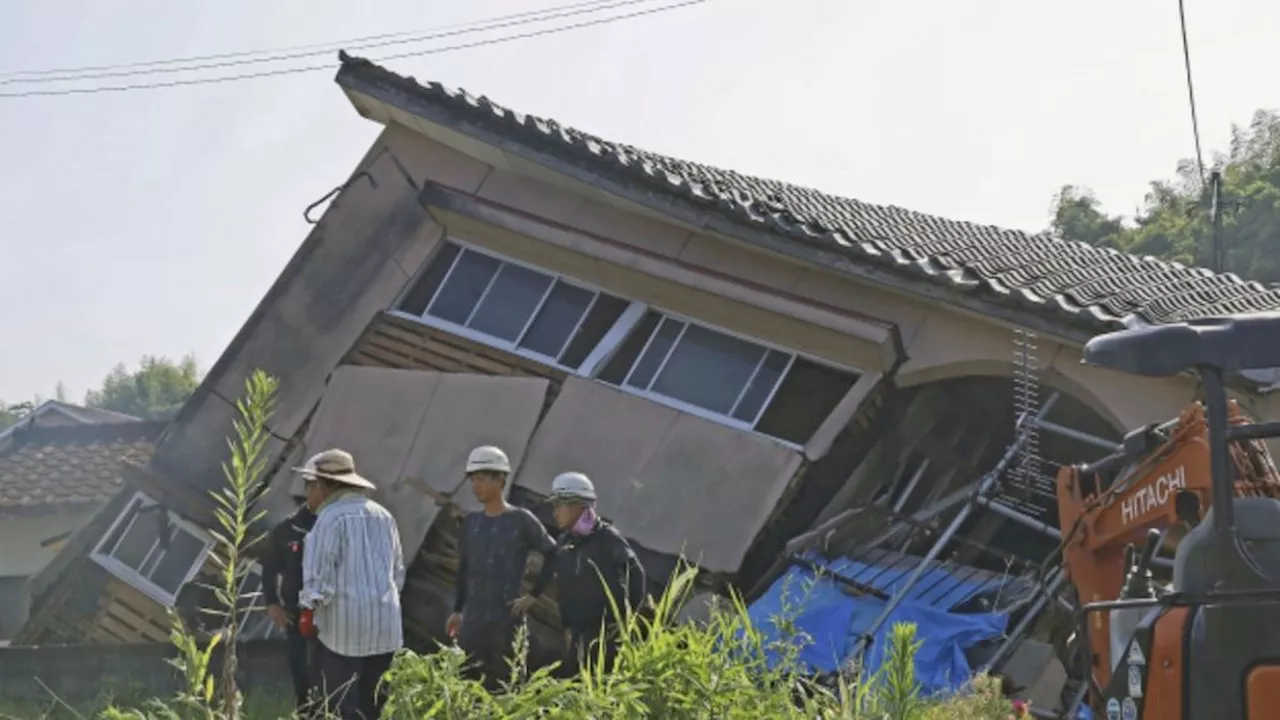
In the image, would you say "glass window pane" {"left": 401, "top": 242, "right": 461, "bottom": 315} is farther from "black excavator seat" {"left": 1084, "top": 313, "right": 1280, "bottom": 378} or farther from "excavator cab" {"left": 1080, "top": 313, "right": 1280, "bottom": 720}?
"black excavator seat" {"left": 1084, "top": 313, "right": 1280, "bottom": 378}

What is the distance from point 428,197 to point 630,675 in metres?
9.48

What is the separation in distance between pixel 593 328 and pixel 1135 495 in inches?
241

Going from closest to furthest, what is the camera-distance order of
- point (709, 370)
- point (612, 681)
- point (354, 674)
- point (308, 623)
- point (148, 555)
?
point (612, 681) → point (354, 674) → point (308, 623) → point (709, 370) → point (148, 555)

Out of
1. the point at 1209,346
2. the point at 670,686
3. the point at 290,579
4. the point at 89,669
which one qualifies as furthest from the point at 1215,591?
the point at 89,669

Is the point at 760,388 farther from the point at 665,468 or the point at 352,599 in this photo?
the point at 352,599

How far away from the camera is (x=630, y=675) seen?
295cm

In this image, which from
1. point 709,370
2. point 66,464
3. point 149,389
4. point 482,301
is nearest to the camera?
point 709,370

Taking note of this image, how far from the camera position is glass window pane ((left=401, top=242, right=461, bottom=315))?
40.1ft

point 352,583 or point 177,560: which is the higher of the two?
point 352,583

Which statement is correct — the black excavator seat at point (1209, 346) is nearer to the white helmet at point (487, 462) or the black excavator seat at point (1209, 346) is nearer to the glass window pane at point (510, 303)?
the white helmet at point (487, 462)

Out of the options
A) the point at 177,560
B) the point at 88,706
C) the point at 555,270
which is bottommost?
the point at 88,706

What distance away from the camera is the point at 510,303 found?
11.9 metres

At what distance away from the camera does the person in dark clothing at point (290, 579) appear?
7.39 metres

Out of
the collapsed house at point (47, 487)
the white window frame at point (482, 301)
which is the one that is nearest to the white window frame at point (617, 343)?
the white window frame at point (482, 301)
